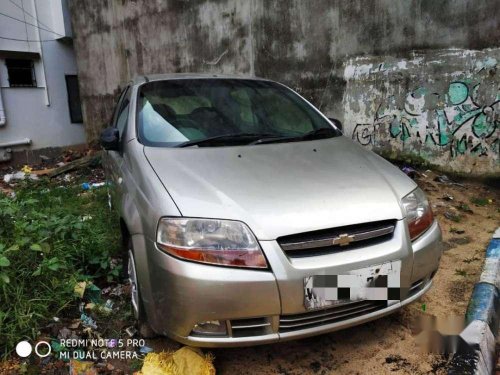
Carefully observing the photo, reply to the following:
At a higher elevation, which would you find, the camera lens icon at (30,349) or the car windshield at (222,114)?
the car windshield at (222,114)

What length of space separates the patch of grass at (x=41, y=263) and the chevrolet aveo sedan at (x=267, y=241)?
614 millimetres

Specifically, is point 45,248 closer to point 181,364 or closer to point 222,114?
point 181,364

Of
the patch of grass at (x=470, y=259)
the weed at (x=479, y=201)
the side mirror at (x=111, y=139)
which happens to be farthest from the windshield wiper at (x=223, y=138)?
the weed at (x=479, y=201)

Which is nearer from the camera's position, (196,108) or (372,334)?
(372,334)

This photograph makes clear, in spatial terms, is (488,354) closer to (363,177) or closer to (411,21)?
(363,177)

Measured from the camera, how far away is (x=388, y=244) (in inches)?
75.0

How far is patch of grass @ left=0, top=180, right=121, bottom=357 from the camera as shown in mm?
2256

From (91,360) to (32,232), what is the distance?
1.20 metres

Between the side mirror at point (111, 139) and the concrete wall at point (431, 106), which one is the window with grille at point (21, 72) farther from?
the side mirror at point (111, 139)

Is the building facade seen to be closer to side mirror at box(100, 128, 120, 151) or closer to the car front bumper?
side mirror at box(100, 128, 120, 151)

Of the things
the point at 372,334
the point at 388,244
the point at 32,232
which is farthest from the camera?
the point at 32,232

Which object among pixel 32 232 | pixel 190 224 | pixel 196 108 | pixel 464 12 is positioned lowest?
pixel 32 232

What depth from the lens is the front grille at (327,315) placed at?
1.78 metres

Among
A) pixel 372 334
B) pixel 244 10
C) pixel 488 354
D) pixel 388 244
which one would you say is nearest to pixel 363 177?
pixel 388 244
